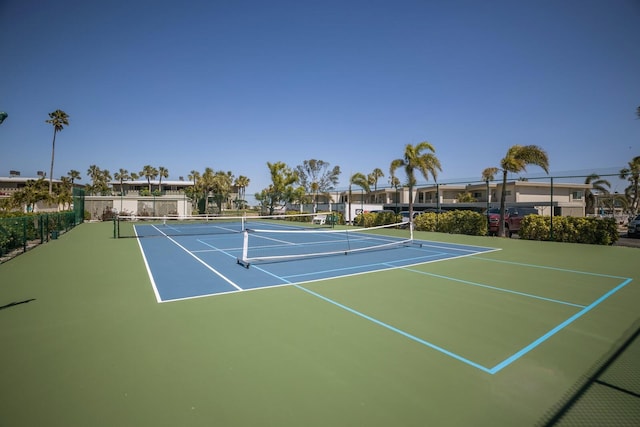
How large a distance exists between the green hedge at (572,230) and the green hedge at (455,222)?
2234 mm

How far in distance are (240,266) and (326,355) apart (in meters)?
6.24

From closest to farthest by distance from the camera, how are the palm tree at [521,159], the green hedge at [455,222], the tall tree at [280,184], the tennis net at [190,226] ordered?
the palm tree at [521,159], the tennis net at [190,226], the green hedge at [455,222], the tall tree at [280,184]

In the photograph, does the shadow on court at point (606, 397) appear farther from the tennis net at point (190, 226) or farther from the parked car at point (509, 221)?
the parked car at point (509, 221)

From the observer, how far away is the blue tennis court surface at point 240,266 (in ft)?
23.9

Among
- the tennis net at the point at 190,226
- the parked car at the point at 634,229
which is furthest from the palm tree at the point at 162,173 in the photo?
the parked car at the point at 634,229

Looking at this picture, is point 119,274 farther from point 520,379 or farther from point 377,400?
point 520,379

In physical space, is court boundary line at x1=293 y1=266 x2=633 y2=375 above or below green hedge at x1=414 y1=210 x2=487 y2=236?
below

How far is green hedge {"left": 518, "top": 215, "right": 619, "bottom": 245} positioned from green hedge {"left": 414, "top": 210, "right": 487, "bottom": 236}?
2.23m

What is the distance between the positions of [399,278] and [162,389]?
20.0ft

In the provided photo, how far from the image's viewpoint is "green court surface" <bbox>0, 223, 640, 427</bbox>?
114 inches

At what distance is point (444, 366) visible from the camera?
3.69 meters

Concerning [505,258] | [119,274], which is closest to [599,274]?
[505,258]

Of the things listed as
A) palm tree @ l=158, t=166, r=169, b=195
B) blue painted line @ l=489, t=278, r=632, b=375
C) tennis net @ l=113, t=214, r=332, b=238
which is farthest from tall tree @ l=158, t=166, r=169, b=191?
blue painted line @ l=489, t=278, r=632, b=375

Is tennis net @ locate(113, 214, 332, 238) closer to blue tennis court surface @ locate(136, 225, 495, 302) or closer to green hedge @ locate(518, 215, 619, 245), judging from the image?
blue tennis court surface @ locate(136, 225, 495, 302)
